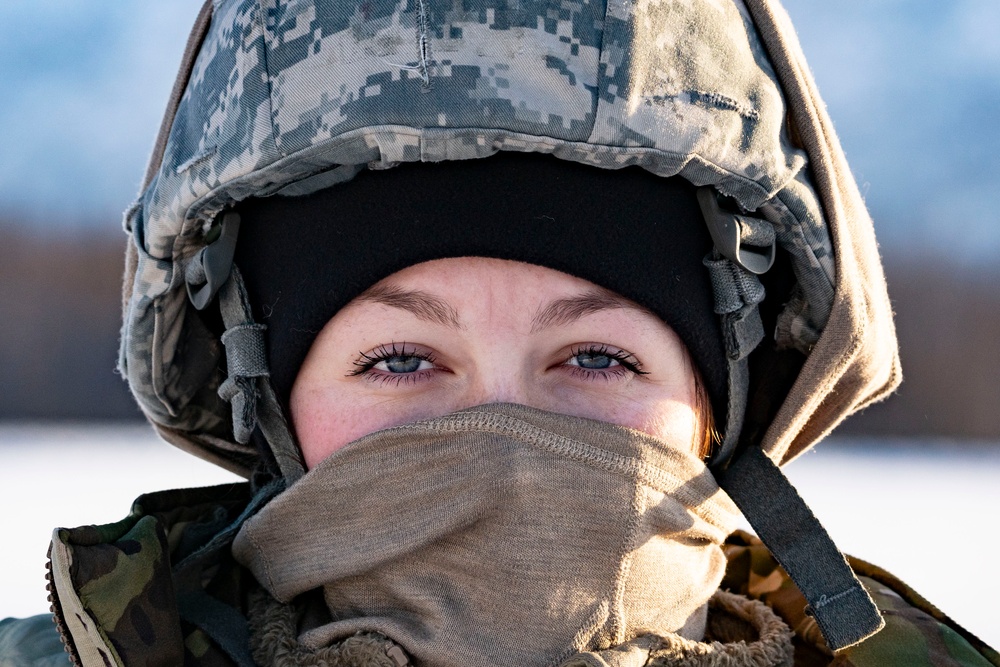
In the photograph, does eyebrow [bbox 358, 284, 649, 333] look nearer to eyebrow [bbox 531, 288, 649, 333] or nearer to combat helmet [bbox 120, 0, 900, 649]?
eyebrow [bbox 531, 288, 649, 333]

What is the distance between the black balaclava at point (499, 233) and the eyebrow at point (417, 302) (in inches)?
1.2

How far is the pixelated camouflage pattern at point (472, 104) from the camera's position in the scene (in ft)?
5.35

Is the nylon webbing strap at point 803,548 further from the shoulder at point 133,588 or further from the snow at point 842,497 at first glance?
the snow at point 842,497

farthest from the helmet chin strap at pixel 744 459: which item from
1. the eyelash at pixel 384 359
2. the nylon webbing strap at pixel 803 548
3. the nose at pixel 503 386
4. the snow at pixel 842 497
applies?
the snow at pixel 842 497

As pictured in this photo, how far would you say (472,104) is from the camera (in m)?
1.61

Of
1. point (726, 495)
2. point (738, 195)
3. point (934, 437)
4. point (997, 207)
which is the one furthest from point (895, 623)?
point (997, 207)

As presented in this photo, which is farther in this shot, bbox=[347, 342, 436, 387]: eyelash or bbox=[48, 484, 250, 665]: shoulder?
bbox=[347, 342, 436, 387]: eyelash

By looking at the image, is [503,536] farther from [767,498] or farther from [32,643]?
[32,643]

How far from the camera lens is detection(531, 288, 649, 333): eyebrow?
1697 mm

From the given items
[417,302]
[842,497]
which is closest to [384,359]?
[417,302]

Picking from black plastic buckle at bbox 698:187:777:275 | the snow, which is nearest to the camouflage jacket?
black plastic buckle at bbox 698:187:777:275

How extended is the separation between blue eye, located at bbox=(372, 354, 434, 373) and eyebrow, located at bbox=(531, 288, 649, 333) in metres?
0.22

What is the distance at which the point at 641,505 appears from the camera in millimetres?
1635

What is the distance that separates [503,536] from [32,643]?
0.90m
